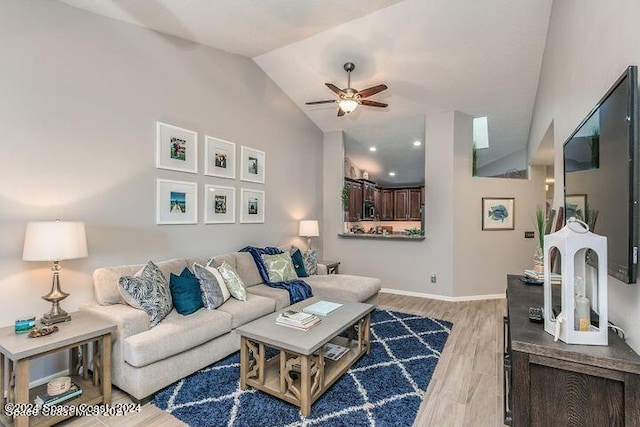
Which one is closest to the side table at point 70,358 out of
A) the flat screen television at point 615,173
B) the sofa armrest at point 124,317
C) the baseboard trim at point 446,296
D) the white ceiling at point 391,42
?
the sofa armrest at point 124,317

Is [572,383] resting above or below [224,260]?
below

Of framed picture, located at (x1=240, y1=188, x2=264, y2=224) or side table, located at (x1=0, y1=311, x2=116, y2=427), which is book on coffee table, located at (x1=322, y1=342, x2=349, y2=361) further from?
framed picture, located at (x1=240, y1=188, x2=264, y2=224)

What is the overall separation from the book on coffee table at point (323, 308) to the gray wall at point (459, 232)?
2.72 metres

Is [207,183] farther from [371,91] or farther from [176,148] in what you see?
[371,91]

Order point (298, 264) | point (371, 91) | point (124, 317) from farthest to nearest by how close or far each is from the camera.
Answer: point (298, 264) < point (371, 91) < point (124, 317)

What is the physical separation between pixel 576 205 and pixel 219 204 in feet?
11.6

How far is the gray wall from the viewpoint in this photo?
5004 millimetres

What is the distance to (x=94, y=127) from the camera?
2781 millimetres

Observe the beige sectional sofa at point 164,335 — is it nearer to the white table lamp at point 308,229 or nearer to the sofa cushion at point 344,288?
the sofa cushion at point 344,288

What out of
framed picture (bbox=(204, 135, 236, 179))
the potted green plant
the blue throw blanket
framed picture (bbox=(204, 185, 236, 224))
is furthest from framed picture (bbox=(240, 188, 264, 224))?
the potted green plant

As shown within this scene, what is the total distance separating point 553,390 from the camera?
4.38 ft

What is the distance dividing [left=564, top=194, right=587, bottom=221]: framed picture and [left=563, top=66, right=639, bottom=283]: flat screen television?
1cm

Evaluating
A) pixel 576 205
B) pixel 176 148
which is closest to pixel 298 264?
pixel 176 148

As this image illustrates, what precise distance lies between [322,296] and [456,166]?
3.01 m
